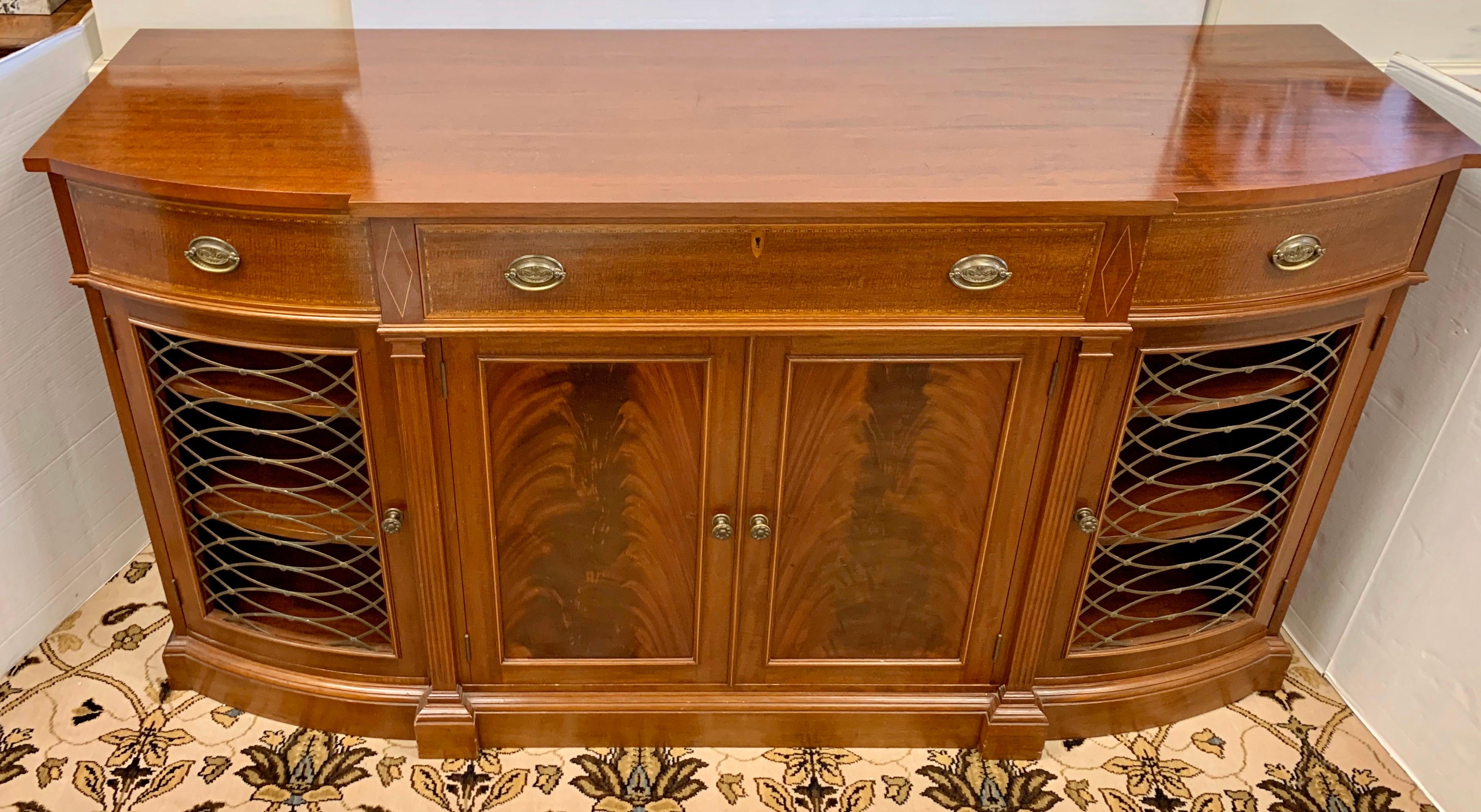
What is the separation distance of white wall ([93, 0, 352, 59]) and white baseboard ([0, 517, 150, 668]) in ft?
2.54

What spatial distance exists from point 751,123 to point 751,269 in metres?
0.21

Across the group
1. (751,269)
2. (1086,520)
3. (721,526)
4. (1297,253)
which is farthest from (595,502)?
(1297,253)

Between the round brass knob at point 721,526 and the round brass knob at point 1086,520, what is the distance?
431mm

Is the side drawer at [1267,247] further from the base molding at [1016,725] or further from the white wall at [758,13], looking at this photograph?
the base molding at [1016,725]

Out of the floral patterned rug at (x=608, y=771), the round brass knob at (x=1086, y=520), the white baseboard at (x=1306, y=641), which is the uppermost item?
the round brass knob at (x=1086, y=520)

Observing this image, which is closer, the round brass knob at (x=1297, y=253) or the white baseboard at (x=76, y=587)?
the round brass knob at (x=1297, y=253)

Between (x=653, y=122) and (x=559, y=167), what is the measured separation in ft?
0.54

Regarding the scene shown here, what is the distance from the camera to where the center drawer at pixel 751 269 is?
1202 mm

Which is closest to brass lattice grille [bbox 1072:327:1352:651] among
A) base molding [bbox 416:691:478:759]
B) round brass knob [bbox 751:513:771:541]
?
round brass knob [bbox 751:513:771:541]

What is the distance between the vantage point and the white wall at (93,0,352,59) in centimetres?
158

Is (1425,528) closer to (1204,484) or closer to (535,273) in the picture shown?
(1204,484)

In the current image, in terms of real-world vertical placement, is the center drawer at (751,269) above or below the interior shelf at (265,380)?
above

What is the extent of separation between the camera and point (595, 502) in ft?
4.68

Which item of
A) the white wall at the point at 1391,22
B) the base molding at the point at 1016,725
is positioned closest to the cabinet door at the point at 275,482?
the base molding at the point at 1016,725
